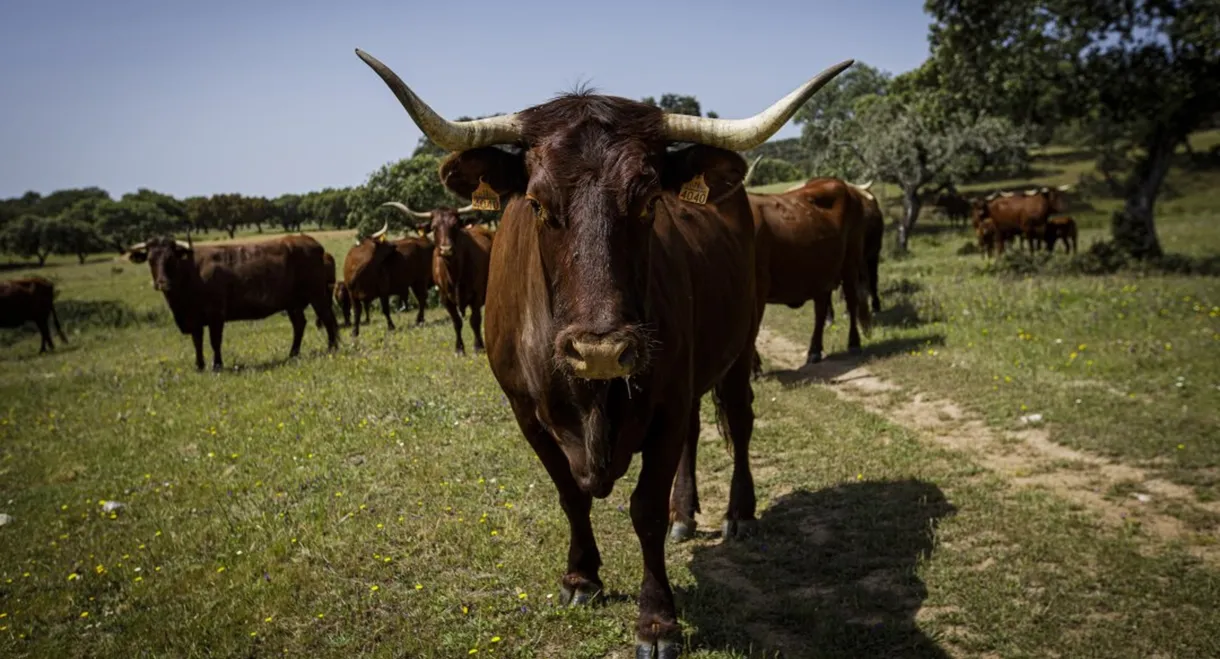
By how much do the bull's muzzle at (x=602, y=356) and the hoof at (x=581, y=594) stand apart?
1865mm

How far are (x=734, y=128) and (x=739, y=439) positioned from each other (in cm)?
275

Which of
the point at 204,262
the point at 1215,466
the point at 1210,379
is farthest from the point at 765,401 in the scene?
the point at 204,262

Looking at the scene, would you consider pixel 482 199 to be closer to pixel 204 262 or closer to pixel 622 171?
pixel 622 171

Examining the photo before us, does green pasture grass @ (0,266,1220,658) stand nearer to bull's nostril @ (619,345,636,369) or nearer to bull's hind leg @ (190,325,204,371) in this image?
bull's nostril @ (619,345,636,369)

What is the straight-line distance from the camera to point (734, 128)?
3.36m

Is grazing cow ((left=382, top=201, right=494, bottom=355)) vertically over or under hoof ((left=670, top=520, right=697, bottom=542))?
over

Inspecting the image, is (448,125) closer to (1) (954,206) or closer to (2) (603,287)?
(2) (603,287)

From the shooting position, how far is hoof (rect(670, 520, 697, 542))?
5.10 metres

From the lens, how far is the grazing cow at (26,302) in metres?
20.7

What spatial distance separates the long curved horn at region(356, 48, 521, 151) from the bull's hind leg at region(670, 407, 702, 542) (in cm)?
252

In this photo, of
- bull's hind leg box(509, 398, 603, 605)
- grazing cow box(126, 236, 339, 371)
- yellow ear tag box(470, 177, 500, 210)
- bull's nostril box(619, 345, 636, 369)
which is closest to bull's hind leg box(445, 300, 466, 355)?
grazing cow box(126, 236, 339, 371)

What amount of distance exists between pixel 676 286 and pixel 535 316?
796 millimetres

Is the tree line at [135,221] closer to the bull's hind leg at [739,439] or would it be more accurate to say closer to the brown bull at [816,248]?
the brown bull at [816,248]

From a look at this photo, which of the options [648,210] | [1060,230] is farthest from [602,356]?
[1060,230]
